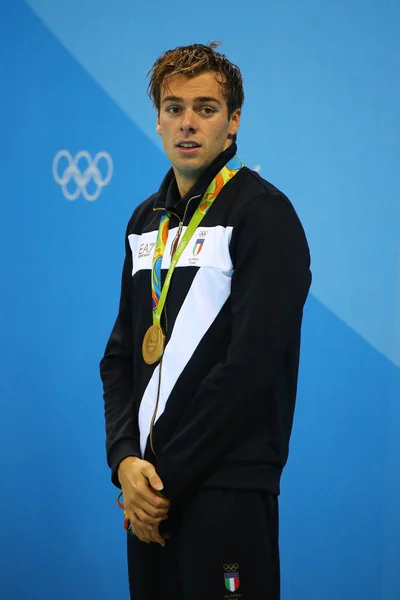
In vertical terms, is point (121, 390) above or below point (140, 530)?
above

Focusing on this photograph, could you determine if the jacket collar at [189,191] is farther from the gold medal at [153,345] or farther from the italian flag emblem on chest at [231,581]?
the italian flag emblem on chest at [231,581]

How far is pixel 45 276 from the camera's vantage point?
3064mm

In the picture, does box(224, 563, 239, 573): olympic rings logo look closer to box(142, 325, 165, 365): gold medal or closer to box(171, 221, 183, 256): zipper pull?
A: box(142, 325, 165, 365): gold medal

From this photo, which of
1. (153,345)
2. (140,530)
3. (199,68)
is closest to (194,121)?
(199,68)

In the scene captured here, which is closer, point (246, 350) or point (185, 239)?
point (246, 350)

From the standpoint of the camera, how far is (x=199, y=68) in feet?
5.88

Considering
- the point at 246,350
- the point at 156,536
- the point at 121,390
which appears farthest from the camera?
the point at 121,390

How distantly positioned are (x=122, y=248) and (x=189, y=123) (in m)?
1.25

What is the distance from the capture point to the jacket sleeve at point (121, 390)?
1791 mm

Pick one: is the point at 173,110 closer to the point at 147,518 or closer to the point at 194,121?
the point at 194,121

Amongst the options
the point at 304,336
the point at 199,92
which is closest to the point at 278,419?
the point at 199,92

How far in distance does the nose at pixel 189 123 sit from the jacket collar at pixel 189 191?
0.26 ft

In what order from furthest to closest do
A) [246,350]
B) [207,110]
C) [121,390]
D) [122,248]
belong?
[122,248]
[121,390]
[207,110]
[246,350]

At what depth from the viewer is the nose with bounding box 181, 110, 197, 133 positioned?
69.6 inches
